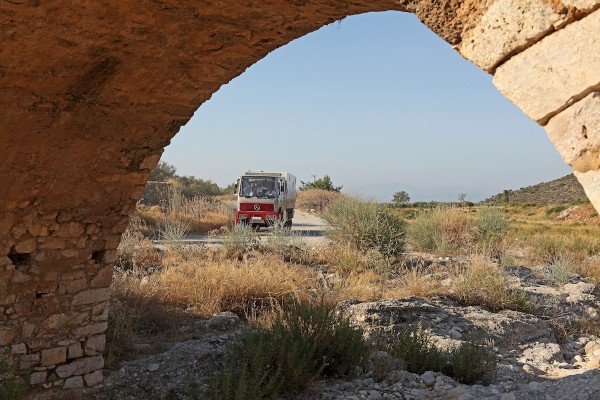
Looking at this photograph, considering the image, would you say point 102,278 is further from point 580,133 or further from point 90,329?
point 580,133

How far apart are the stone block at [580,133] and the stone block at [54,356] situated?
4.32 m

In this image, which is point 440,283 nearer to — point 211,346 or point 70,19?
point 211,346

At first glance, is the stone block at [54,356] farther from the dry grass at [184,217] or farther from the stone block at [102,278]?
the dry grass at [184,217]

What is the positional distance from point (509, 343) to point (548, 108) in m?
5.29

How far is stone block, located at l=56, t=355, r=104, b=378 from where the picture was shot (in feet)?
15.7

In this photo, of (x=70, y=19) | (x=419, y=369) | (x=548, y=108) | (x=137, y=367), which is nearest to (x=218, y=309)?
(x=137, y=367)

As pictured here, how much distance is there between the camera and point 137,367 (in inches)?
208

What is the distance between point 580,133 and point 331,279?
25.0 feet

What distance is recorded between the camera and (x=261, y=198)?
1595 cm

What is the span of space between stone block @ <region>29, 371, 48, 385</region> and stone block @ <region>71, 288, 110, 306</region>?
1.97ft

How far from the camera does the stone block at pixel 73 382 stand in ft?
15.8

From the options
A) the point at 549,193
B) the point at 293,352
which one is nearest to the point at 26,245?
the point at 293,352

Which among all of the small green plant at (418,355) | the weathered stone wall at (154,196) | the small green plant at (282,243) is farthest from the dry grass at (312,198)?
the small green plant at (418,355)

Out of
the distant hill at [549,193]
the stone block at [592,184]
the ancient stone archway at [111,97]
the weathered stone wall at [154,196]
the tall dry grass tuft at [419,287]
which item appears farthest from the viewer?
the distant hill at [549,193]
